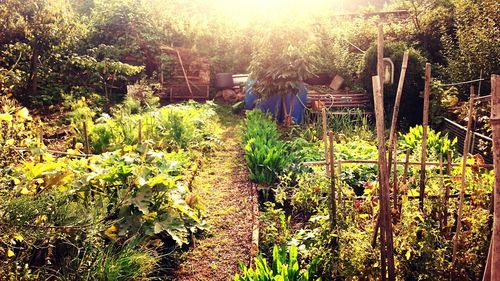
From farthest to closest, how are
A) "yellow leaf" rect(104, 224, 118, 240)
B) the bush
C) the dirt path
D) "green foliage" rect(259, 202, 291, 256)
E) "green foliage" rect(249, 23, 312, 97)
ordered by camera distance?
the bush
"green foliage" rect(249, 23, 312, 97)
"green foliage" rect(259, 202, 291, 256)
the dirt path
"yellow leaf" rect(104, 224, 118, 240)

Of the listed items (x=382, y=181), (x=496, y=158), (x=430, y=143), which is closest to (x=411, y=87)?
(x=430, y=143)

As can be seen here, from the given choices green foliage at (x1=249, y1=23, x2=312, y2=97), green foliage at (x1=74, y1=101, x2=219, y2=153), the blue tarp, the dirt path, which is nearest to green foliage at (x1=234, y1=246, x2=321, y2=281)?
the dirt path

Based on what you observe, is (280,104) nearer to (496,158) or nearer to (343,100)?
(343,100)

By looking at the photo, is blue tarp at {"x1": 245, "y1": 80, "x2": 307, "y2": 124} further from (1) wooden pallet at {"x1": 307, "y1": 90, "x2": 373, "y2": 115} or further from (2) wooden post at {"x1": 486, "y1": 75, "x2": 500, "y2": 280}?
(2) wooden post at {"x1": 486, "y1": 75, "x2": 500, "y2": 280}

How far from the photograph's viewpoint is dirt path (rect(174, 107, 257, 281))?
3133mm

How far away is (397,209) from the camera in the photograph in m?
2.51

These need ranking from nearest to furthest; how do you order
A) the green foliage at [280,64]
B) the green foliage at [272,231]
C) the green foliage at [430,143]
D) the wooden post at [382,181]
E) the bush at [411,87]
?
the wooden post at [382,181], the green foliage at [272,231], the green foliage at [430,143], the green foliage at [280,64], the bush at [411,87]

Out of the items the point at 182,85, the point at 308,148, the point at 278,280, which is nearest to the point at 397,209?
the point at 278,280

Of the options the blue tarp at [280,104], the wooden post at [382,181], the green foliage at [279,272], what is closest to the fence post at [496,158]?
the wooden post at [382,181]

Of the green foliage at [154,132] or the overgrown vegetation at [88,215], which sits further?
the green foliage at [154,132]

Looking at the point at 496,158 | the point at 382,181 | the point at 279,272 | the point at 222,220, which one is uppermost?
the point at 496,158

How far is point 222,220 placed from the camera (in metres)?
4.03

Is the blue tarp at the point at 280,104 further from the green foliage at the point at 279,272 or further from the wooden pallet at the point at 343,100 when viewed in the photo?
the green foliage at the point at 279,272

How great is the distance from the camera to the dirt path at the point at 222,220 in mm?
3133
